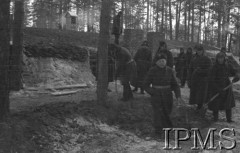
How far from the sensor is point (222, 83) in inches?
328

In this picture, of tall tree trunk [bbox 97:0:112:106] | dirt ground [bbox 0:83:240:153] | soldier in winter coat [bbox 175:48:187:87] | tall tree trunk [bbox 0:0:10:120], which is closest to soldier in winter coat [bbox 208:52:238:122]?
dirt ground [bbox 0:83:240:153]

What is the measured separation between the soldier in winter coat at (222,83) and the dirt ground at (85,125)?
40 centimetres

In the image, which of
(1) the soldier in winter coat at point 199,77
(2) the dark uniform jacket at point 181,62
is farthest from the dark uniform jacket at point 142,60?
(2) the dark uniform jacket at point 181,62

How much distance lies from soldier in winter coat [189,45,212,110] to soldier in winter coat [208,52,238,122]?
454mm

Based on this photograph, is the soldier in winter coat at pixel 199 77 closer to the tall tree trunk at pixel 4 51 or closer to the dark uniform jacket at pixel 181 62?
the dark uniform jacket at pixel 181 62

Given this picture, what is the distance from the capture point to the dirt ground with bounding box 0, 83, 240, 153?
5770 mm

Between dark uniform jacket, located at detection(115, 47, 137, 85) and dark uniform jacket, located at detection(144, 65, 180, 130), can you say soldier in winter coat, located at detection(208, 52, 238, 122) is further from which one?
dark uniform jacket, located at detection(115, 47, 137, 85)

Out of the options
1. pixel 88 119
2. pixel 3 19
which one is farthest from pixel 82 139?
pixel 3 19

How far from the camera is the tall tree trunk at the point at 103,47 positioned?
7879mm

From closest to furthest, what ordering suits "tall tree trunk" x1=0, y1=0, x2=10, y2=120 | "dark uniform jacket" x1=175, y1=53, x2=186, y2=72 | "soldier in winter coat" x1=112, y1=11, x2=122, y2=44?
"tall tree trunk" x1=0, y1=0, x2=10, y2=120, "soldier in winter coat" x1=112, y1=11, x2=122, y2=44, "dark uniform jacket" x1=175, y1=53, x2=186, y2=72

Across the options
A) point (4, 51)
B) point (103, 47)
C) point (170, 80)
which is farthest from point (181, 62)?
point (4, 51)

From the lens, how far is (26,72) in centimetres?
1057

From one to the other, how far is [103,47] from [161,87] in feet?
6.13

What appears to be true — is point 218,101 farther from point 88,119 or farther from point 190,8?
point 190,8
